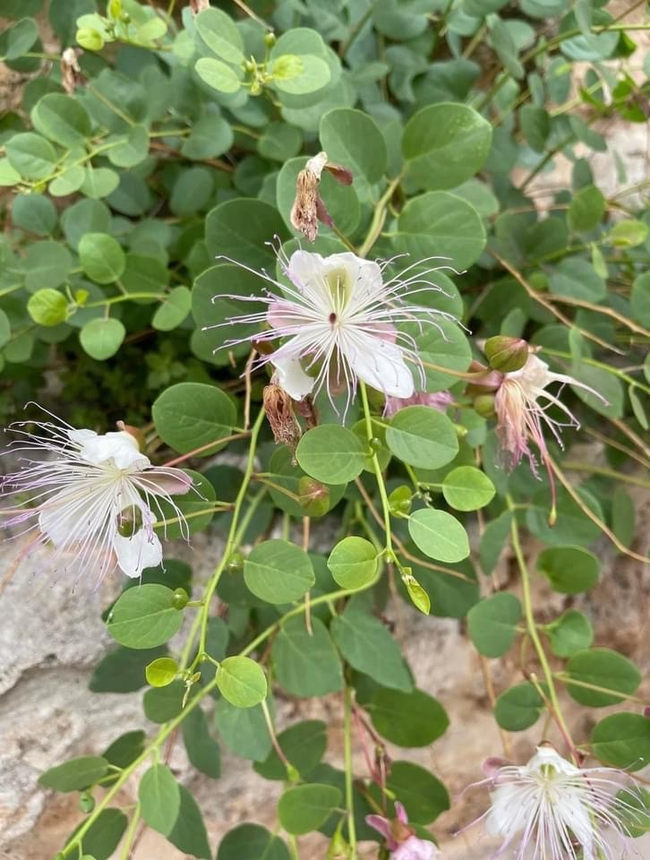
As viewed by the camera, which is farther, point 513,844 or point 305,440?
point 513,844

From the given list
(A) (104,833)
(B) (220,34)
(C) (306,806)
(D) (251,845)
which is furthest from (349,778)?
(B) (220,34)

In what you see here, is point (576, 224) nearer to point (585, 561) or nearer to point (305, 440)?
point (585, 561)

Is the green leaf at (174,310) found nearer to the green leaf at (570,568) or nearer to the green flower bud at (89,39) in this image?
the green flower bud at (89,39)

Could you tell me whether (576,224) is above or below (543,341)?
above

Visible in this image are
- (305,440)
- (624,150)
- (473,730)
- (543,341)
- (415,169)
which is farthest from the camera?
(624,150)

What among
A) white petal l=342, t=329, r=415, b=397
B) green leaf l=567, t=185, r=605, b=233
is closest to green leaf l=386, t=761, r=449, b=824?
white petal l=342, t=329, r=415, b=397

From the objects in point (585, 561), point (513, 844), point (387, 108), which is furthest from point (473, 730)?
point (387, 108)

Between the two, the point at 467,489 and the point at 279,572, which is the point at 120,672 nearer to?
the point at 279,572
